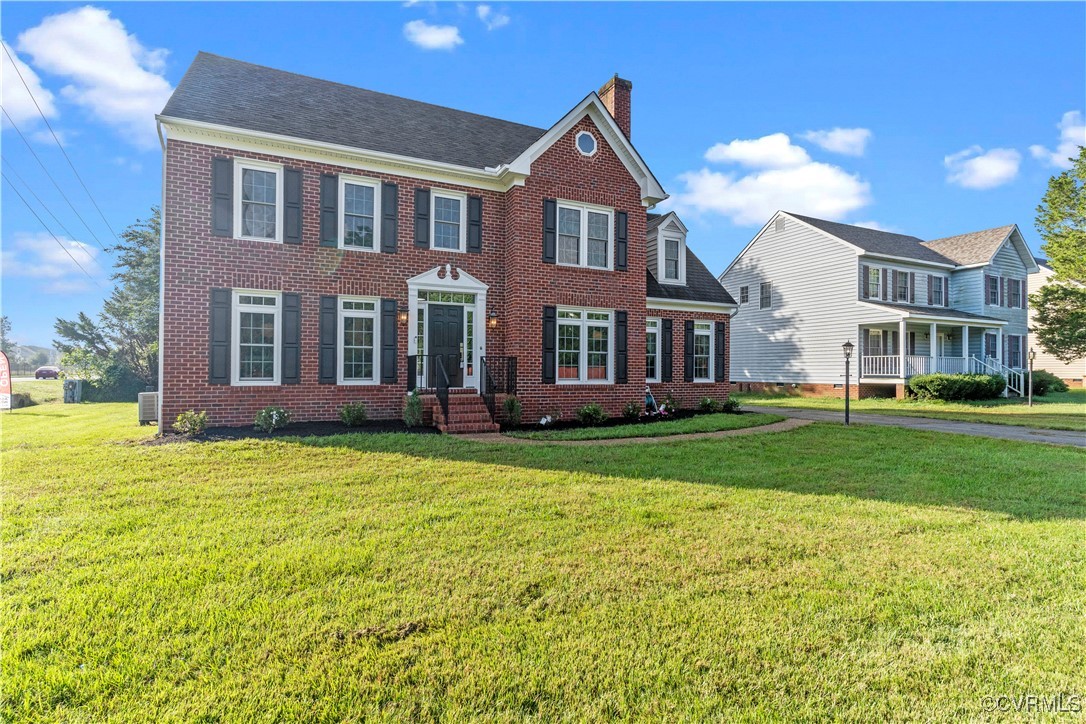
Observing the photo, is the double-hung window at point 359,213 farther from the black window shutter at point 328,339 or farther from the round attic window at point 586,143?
the round attic window at point 586,143

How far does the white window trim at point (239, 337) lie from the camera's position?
10586 millimetres

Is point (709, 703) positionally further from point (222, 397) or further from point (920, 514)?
point (222, 397)

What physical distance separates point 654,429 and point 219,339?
9.30 m

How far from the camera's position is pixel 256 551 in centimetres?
406

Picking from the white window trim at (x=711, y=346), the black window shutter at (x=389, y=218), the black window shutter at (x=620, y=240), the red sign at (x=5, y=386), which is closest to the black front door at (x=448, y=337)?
the black window shutter at (x=389, y=218)

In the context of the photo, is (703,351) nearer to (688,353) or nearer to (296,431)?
(688,353)

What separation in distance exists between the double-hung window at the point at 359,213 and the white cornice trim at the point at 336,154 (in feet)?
1.25

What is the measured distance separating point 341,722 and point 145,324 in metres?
33.6

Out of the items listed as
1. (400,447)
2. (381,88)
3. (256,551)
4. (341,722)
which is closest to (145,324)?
(381,88)

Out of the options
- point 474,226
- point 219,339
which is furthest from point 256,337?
point 474,226

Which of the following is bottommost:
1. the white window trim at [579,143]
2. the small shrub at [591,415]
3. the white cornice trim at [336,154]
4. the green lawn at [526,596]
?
the green lawn at [526,596]

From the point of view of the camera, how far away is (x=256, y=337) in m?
10.9

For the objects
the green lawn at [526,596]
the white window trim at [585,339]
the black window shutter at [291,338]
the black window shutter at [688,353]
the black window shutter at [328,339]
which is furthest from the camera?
the black window shutter at [688,353]

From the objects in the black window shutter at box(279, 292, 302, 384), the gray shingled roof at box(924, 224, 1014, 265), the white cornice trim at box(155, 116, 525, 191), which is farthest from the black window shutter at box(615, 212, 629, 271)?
the gray shingled roof at box(924, 224, 1014, 265)
